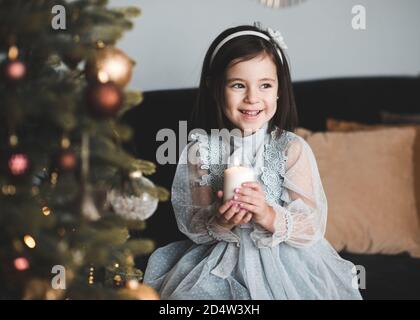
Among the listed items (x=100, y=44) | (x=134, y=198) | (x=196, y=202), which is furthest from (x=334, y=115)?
(x=100, y=44)

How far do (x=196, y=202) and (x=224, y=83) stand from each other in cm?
39

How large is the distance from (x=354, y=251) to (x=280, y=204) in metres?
0.60

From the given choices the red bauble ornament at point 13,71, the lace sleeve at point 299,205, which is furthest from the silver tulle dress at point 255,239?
the red bauble ornament at point 13,71

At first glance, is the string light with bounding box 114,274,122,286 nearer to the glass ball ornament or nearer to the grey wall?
the glass ball ornament

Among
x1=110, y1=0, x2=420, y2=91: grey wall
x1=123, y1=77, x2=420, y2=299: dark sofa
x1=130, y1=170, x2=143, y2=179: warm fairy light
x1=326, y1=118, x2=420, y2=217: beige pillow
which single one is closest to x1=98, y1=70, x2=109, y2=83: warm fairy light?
x1=130, y1=170, x2=143, y2=179: warm fairy light

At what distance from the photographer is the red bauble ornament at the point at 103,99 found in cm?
109

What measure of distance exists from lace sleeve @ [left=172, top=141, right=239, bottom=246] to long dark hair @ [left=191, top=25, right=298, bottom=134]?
0.12 meters

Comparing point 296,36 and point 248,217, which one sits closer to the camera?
point 248,217

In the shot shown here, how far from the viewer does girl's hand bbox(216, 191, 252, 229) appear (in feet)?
5.07

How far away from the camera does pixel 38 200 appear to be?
1.26 m

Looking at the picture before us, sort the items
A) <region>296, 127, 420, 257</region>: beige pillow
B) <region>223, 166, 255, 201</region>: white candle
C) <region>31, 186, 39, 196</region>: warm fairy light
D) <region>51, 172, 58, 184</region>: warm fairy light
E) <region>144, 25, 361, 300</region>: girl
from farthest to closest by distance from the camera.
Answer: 1. <region>296, 127, 420, 257</region>: beige pillow
2. <region>144, 25, 361, 300</region>: girl
3. <region>223, 166, 255, 201</region>: white candle
4. <region>51, 172, 58, 184</region>: warm fairy light
5. <region>31, 186, 39, 196</region>: warm fairy light

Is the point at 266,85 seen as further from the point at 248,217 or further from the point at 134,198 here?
the point at 134,198

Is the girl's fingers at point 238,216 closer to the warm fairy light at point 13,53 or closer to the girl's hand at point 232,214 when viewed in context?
the girl's hand at point 232,214

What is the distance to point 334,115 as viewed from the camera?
256 cm
